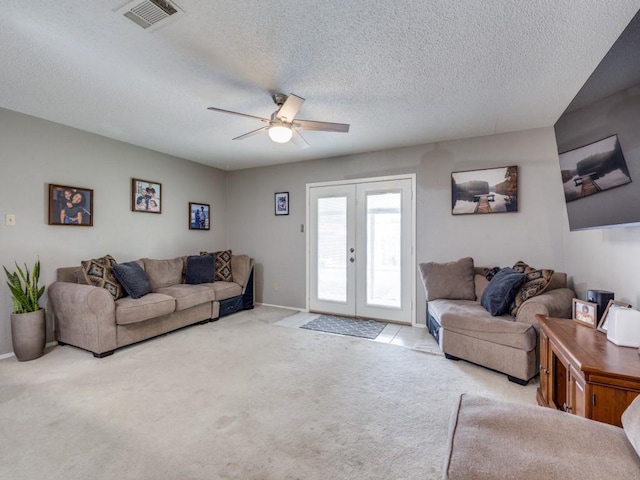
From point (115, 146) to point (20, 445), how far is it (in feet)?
11.0

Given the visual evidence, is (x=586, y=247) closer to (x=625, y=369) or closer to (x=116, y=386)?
(x=625, y=369)

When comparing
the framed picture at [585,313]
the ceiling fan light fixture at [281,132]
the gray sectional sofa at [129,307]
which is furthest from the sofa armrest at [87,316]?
the framed picture at [585,313]

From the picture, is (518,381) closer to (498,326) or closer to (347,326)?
(498,326)

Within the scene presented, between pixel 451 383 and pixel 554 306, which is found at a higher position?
pixel 554 306

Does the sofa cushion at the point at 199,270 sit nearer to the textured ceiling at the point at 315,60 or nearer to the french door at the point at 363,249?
the french door at the point at 363,249

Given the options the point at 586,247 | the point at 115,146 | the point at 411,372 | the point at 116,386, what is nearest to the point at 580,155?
the point at 586,247

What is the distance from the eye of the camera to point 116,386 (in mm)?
2340

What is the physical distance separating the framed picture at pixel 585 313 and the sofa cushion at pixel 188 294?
3.82 metres

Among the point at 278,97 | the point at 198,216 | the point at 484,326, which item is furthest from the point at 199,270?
the point at 484,326

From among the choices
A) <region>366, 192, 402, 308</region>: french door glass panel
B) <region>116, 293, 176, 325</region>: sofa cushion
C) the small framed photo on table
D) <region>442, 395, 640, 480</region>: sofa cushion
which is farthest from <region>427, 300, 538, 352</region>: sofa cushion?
<region>116, 293, 176, 325</region>: sofa cushion

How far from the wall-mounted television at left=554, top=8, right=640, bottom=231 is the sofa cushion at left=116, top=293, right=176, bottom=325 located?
401cm

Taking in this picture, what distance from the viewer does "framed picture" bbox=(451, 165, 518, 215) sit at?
3.42 meters

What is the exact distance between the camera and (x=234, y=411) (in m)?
2.01

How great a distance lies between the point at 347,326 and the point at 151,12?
3.63m
